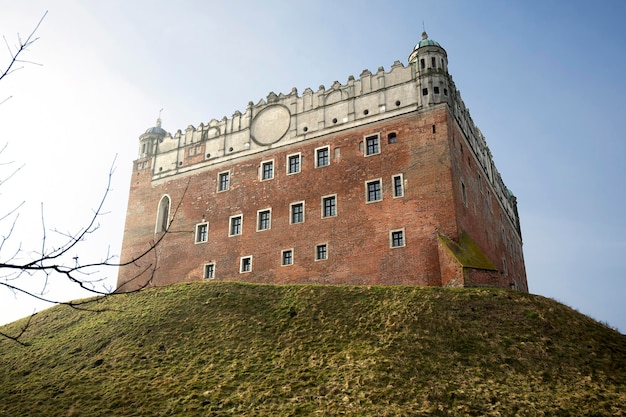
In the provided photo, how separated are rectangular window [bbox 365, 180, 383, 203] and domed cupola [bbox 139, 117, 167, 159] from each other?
1718 centimetres

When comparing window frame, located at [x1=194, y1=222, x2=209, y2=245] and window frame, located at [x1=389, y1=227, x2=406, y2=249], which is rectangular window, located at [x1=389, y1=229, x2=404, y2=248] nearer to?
window frame, located at [x1=389, y1=227, x2=406, y2=249]

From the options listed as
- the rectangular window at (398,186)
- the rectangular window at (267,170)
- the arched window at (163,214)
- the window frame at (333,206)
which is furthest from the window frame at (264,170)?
the rectangular window at (398,186)

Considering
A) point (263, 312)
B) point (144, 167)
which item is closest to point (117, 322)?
point (263, 312)

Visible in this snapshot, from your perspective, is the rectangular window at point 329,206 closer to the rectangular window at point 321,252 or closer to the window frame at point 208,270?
the rectangular window at point 321,252

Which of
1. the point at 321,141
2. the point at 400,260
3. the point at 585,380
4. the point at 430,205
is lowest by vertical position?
the point at 585,380

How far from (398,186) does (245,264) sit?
9.39m

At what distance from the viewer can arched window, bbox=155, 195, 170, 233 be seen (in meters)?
34.9

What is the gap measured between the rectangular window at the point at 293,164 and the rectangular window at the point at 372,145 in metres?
4.25

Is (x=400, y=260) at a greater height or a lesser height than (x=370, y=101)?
lesser

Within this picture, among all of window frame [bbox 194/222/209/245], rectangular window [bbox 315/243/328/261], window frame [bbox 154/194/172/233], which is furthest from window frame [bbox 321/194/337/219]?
window frame [bbox 154/194/172/233]

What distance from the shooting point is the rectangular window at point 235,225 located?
1230 inches

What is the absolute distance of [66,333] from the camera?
23297 millimetres

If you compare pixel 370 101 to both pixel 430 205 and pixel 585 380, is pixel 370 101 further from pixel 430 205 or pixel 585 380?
pixel 585 380

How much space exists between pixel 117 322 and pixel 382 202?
1330cm
